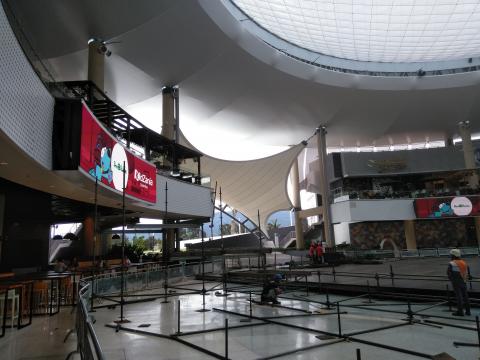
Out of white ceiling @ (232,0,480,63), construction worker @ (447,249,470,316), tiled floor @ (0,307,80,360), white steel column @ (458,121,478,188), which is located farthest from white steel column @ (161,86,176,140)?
white steel column @ (458,121,478,188)

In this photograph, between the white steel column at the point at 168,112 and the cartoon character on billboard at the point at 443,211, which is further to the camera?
→ the cartoon character on billboard at the point at 443,211

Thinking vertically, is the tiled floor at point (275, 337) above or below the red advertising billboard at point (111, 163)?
below

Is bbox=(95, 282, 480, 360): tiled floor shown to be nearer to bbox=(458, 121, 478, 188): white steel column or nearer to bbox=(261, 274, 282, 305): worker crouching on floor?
bbox=(261, 274, 282, 305): worker crouching on floor

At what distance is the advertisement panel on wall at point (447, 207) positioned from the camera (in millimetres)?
41750

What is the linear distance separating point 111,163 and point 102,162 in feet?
4.32

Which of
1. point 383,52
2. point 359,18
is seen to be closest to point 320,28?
point 359,18

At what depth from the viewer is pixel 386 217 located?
42000mm

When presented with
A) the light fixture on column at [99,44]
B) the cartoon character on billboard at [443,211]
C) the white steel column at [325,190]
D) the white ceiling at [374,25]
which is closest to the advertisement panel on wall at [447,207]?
the cartoon character on billboard at [443,211]

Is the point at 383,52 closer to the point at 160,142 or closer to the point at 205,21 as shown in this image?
the point at 205,21

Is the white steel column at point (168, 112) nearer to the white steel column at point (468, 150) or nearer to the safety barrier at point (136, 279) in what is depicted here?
the safety barrier at point (136, 279)

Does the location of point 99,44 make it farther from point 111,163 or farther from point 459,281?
point 459,281

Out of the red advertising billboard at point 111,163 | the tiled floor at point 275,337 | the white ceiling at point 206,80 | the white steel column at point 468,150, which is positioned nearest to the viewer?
the tiled floor at point 275,337

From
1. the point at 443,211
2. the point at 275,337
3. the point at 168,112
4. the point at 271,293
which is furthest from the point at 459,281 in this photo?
the point at 443,211

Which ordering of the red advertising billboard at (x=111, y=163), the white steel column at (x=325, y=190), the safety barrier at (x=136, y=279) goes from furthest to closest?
1. the white steel column at (x=325, y=190)
2. the red advertising billboard at (x=111, y=163)
3. the safety barrier at (x=136, y=279)
